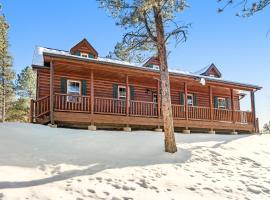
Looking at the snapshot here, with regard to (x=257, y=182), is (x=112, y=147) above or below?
above

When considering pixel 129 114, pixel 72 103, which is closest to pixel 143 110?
pixel 129 114

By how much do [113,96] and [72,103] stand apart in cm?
417

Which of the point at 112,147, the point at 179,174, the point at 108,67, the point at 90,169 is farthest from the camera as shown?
the point at 108,67

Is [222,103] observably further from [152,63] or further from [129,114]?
[129,114]

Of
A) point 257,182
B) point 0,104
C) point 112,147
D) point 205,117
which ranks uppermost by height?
point 0,104

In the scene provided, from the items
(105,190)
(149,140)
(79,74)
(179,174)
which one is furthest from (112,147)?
(79,74)

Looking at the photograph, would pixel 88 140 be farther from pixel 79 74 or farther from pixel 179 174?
pixel 79 74

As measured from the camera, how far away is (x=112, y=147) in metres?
11.8

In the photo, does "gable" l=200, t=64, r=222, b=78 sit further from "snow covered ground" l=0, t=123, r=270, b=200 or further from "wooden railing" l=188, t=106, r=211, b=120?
"snow covered ground" l=0, t=123, r=270, b=200

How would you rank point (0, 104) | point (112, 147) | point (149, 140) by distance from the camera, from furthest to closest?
point (0, 104) → point (149, 140) → point (112, 147)

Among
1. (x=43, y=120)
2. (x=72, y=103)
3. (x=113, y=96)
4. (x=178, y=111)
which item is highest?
(x=113, y=96)

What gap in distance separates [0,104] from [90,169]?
32.5 metres

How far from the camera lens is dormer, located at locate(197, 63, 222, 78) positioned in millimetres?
26972

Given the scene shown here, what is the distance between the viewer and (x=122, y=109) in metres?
19.0
